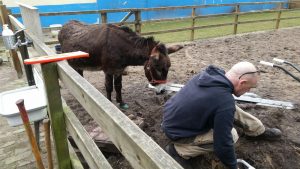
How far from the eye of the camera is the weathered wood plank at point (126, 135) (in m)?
0.98

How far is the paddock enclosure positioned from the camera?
1.19 meters

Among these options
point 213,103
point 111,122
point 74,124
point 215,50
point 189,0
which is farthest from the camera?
point 189,0

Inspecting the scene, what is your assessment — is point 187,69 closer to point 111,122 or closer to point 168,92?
point 168,92

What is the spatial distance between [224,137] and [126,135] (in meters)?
1.49

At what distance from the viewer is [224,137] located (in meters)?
2.39

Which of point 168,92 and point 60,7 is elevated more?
point 60,7

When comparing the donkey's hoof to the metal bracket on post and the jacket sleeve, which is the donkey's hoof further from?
the jacket sleeve

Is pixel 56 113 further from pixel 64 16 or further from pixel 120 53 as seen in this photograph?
pixel 64 16

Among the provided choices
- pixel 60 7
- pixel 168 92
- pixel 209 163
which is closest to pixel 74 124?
pixel 209 163

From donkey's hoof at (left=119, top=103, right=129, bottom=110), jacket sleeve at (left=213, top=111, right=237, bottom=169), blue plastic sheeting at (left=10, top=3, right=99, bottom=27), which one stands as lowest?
donkey's hoof at (left=119, top=103, right=129, bottom=110)

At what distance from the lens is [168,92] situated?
16.6 feet

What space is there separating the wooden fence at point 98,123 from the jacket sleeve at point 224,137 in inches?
42.0

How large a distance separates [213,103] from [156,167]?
4.97 ft

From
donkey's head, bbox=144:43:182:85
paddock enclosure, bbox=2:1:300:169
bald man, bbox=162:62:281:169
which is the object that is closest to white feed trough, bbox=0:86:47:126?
paddock enclosure, bbox=2:1:300:169
